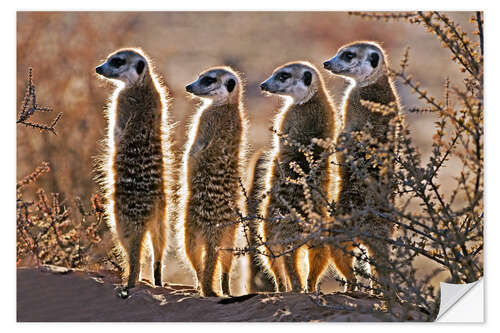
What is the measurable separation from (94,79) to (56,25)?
0.38m

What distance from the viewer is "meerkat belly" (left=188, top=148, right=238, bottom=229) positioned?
3.81 metres

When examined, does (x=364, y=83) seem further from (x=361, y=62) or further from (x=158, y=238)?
(x=158, y=238)

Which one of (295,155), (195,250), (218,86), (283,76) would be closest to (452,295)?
(295,155)

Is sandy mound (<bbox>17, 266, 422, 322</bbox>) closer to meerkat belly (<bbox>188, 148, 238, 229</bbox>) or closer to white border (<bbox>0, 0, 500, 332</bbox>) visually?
white border (<bbox>0, 0, 500, 332</bbox>)

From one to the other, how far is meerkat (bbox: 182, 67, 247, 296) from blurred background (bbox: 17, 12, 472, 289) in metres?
0.10

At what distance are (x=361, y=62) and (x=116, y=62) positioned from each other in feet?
4.52

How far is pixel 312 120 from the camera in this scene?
4.02 meters

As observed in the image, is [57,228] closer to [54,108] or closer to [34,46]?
[54,108]

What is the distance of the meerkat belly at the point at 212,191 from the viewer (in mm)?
3809

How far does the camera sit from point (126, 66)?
13.2 ft
